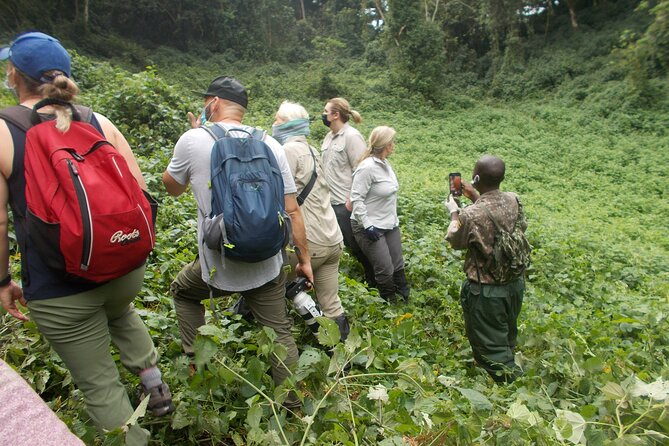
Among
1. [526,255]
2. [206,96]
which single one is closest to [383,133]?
[526,255]

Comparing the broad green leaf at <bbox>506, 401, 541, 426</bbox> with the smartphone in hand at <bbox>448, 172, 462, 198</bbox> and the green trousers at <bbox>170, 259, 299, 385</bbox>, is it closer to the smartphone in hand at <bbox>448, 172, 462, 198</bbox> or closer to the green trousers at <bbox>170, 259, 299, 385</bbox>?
the green trousers at <bbox>170, 259, 299, 385</bbox>

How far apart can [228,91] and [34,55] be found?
0.80 meters

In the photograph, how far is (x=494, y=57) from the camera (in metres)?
28.1

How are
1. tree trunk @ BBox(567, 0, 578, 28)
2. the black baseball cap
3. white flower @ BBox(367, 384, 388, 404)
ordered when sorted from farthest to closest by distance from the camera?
tree trunk @ BBox(567, 0, 578, 28) → the black baseball cap → white flower @ BBox(367, 384, 388, 404)

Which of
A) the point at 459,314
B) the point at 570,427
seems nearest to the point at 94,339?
the point at 570,427

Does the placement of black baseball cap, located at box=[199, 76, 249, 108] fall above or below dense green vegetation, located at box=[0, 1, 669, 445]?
above

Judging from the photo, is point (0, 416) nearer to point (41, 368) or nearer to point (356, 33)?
point (41, 368)

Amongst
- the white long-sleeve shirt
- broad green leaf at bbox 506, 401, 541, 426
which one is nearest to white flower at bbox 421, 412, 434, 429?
broad green leaf at bbox 506, 401, 541, 426

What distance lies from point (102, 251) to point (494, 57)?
30.0 m

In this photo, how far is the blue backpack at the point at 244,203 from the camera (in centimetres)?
196

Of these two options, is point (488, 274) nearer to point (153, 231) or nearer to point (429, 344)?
point (429, 344)

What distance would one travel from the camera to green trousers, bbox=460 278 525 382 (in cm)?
310

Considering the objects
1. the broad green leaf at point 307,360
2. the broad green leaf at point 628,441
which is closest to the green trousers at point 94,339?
the broad green leaf at point 307,360

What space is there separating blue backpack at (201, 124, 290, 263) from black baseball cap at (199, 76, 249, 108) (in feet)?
0.81
